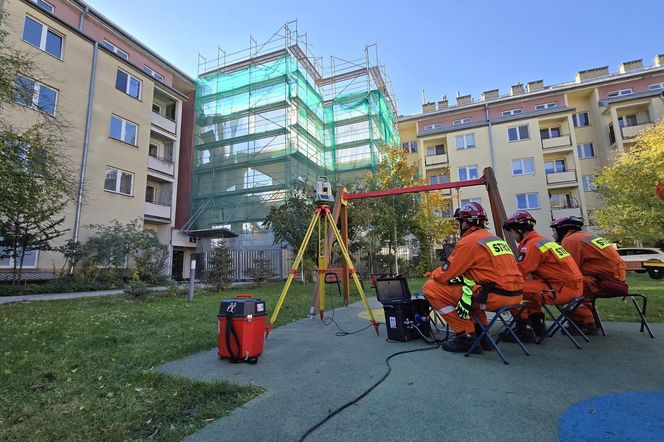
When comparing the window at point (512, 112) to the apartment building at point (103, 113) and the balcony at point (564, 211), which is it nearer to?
the balcony at point (564, 211)

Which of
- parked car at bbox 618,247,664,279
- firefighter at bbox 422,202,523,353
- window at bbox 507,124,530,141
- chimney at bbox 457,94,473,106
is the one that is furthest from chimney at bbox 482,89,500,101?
firefighter at bbox 422,202,523,353

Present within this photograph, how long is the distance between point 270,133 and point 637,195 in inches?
919

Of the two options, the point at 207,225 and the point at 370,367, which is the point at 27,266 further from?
the point at 370,367

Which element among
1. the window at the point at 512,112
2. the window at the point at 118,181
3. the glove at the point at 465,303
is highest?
the window at the point at 512,112

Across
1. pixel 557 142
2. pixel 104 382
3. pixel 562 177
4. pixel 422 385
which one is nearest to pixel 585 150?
pixel 557 142

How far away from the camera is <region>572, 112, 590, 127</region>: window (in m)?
32.8

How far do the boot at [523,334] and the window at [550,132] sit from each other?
1271 inches

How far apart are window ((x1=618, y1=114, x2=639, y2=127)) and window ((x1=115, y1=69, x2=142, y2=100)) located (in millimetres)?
37002

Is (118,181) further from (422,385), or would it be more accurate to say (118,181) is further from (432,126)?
(432,126)

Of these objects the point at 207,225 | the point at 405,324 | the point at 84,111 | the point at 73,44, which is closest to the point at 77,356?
the point at 405,324

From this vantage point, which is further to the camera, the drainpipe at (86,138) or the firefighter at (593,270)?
the drainpipe at (86,138)

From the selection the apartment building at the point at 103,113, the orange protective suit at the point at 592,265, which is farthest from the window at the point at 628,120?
the apartment building at the point at 103,113

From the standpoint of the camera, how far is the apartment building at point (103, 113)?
16469 millimetres

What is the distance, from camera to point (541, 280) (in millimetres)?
4762
